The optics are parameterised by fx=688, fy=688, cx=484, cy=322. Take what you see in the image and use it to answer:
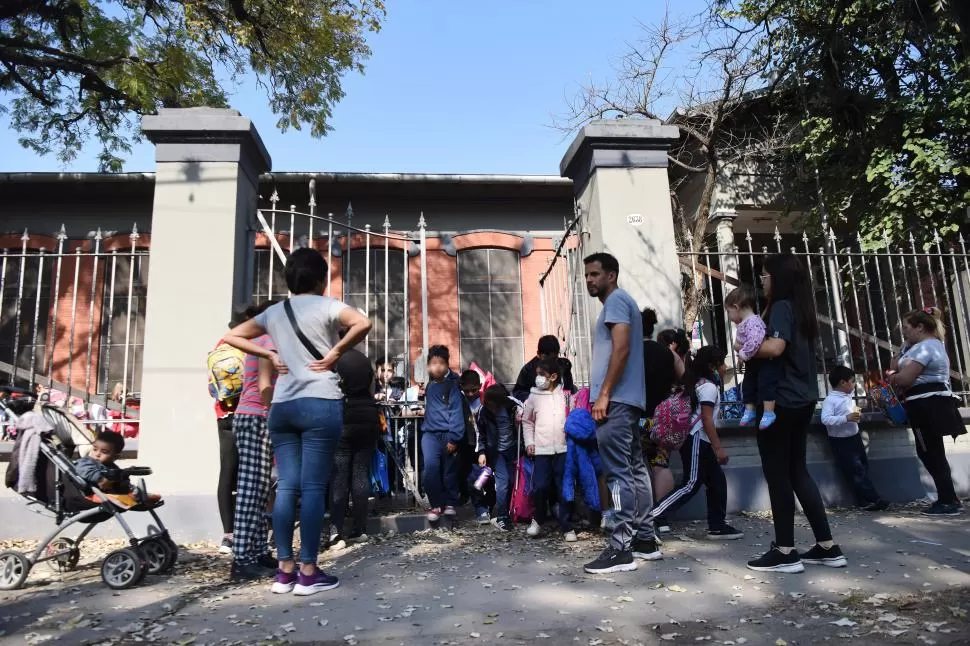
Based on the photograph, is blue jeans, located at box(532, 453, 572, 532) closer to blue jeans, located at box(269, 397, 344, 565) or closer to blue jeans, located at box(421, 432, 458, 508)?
blue jeans, located at box(421, 432, 458, 508)

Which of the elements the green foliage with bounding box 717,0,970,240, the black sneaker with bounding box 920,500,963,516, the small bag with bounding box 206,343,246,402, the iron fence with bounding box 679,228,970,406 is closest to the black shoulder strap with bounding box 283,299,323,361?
the small bag with bounding box 206,343,246,402

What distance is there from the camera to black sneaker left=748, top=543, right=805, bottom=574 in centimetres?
388

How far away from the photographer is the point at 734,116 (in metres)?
13.0

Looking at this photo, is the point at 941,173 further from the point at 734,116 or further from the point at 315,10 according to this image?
the point at 315,10

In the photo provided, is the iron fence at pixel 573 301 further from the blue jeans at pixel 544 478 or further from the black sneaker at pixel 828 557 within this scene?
the black sneaker at pixel 828 557

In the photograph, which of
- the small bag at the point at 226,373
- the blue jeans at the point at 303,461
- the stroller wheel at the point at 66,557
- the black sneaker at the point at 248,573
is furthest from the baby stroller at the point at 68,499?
the blue jeans at the point at 303,461

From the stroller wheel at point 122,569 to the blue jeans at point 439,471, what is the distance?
2332 millimetres

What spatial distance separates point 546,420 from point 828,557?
2.23 meters

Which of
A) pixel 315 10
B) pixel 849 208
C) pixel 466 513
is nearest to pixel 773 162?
pixel 849 208

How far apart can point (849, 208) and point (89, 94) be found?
13.7 m

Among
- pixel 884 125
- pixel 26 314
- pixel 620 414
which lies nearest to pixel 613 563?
pixel 620 414

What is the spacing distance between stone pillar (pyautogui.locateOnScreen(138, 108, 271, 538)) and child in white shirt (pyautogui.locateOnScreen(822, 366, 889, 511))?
5.39 metres

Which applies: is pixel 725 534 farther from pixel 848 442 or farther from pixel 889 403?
pixel 889 403

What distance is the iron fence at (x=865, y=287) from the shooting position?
22.6ft
